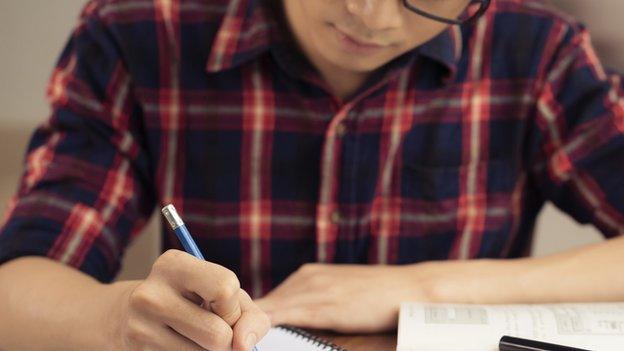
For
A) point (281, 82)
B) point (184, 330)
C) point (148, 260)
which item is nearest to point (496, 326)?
point (184, 330)

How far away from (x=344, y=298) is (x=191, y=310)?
26 centimetres

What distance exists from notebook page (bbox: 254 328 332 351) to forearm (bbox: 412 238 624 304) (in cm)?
17

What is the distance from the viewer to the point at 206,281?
604mm

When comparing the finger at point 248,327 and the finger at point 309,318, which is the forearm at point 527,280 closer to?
the finger at point 309,318

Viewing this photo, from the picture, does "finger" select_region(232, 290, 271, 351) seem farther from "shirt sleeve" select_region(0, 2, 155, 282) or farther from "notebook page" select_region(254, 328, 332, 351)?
"shirt sleeve" select_region(0, 2, 155, 282)

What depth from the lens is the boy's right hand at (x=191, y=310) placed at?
1.99 feet

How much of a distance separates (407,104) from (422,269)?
256 millimetres

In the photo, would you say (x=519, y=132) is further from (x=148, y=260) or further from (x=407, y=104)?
(x=148, y=260)

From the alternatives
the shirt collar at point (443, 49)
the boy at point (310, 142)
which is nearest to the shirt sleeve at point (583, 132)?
the boy at point (310, 142)

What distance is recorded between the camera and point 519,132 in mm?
1080

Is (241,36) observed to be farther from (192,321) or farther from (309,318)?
(192,321)

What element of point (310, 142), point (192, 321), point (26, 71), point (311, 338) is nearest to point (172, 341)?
point (192, 321)

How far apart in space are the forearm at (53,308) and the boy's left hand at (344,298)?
170 millimetres

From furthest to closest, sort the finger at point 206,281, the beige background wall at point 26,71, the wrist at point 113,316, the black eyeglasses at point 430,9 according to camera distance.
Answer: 1. the beige background wall at point 26,71
2. the black eyeglasses at point 430,9
3. the wrist at point 113,316
4. the finger at point 206,281
